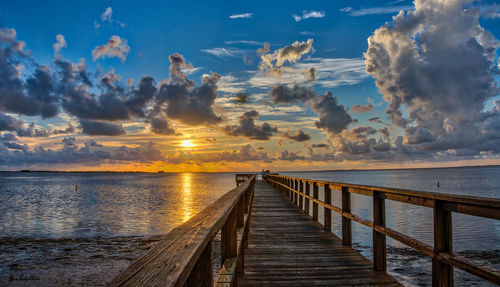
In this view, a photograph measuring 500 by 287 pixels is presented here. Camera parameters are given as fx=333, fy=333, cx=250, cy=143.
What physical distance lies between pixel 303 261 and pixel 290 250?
0.74 m

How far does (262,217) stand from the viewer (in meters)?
10.5

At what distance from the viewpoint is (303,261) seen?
18.1 feet

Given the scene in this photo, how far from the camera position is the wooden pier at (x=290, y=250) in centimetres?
147

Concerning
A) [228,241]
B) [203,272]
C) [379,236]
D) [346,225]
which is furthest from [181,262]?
[346,225]

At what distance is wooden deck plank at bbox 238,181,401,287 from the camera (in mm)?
4559

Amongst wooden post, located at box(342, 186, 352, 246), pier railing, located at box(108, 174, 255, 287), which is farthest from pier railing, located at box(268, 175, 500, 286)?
pier railing, located at box(108, 174, 255, 287)

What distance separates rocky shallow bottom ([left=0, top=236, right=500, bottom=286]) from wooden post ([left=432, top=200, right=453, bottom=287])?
620 cm

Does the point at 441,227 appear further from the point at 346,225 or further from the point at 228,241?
the point at 346,225

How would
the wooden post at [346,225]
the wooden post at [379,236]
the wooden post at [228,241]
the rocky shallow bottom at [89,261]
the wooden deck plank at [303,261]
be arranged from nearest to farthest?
the wooden post at [228,241], the wooden deck plank at [303,261], the wooden post at [379,236], the wooden post at [346,225], the rocky shallow bottom at [89,261]

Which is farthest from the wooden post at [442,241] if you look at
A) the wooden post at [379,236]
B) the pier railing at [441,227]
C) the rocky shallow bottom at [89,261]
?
the rocky shallow bottom at [89,261]

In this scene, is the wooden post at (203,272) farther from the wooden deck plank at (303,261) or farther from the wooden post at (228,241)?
the wooden deck plank at (303,261)

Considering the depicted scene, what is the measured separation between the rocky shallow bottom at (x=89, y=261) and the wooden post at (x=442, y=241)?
20.3 feet

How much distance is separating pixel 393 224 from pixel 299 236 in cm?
1630

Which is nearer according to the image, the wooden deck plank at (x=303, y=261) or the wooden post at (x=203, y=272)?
the wooden post at (x=203, y=272)
